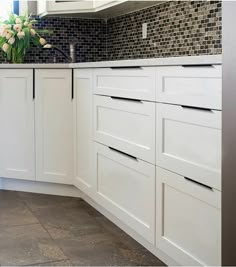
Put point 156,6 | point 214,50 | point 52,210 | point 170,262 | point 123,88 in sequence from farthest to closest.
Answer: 1. point 156,6
2. point 52,210
3. point 214,50
4. point 123,88
5. point 170,262

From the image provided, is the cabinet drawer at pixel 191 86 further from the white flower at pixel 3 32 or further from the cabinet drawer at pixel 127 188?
the white flower at pixel 3 32

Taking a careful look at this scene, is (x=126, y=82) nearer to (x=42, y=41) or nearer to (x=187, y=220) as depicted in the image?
(x=187, y=220)

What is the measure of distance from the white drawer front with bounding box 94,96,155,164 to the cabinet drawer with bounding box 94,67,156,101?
38 mm

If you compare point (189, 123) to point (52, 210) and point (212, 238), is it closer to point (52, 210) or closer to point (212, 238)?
point (212, 238)

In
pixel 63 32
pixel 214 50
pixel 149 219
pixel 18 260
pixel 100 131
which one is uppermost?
pixel 63 32

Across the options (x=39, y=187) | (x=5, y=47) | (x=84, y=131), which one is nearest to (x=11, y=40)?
(x=5, y=47)

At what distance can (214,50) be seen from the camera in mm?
2693

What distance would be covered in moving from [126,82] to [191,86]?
66 cm

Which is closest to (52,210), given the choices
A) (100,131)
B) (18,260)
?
(100,131)

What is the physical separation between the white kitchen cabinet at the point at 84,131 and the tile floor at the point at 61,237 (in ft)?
0.62

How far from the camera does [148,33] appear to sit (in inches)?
138

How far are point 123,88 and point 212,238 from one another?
1.03m

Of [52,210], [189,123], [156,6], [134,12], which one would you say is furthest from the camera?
[134,12]

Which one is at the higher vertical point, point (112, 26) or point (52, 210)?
point (112, 26)
